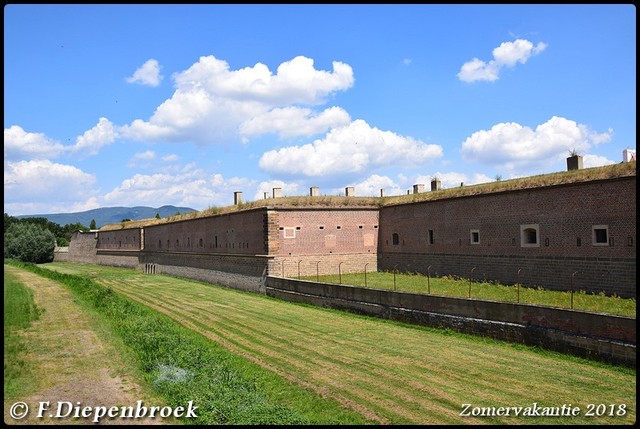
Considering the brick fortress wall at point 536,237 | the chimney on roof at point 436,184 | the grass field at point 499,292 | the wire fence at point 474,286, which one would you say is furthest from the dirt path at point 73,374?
the chimney on roof at point 436,184

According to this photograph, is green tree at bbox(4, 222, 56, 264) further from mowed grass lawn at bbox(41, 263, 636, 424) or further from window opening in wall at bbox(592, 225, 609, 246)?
window opening in wall at bbox(592, 225, 609, 246)

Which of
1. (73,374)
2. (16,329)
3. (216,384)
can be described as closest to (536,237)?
(216,384)

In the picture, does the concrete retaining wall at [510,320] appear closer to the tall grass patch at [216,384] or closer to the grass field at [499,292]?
the grass field at [499,292]

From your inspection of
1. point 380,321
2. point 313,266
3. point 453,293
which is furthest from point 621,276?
point 313,266

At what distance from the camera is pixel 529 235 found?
20594 mm

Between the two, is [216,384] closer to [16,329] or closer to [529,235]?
[16,329]

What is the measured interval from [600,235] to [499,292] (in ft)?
13.1

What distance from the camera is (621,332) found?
11.3 metres

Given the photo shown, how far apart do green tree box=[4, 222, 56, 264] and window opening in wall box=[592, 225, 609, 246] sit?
68.1 m

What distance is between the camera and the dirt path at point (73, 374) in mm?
7574

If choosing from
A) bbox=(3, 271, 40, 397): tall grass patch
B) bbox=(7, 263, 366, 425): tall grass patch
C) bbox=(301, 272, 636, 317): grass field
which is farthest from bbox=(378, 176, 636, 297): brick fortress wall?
bbox=(3, 271, 40, 397): tall grass patch

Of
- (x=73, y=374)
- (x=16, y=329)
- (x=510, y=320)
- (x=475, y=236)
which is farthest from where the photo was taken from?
(x=475, y=236)

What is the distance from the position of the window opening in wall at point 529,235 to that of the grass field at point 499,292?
1.85m

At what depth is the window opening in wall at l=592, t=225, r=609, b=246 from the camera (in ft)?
57.3
